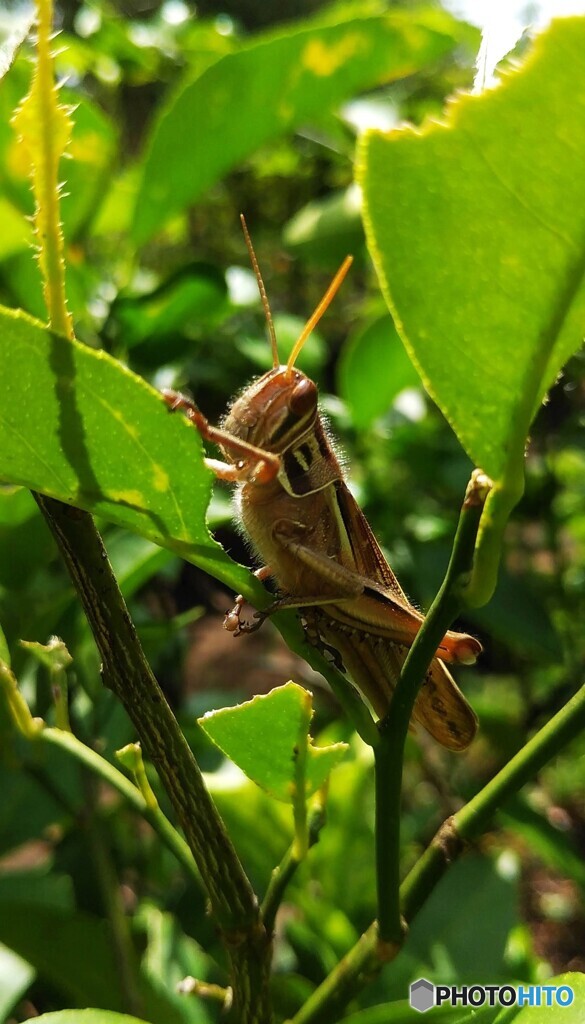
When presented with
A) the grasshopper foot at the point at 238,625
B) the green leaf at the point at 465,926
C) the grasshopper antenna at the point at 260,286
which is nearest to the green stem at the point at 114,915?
the grasshopper foot at the point at 238,625

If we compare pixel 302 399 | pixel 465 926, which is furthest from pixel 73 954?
pixel 302 399

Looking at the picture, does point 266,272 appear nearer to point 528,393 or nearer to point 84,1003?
point 84,1003

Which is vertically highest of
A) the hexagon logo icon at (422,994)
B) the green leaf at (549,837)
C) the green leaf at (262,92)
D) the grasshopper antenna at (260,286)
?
the green leaf at (262,92)

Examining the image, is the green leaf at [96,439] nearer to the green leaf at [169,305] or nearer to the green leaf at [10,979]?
the green leaf at [10,979]

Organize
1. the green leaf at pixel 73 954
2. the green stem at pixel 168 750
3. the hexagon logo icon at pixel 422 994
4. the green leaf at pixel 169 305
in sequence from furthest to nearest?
the green leaf at pixel 169 305 → the green leaf at pixel 73 954 → the hexagon logo icon at pixel 422 994 → the green stem at pixel 168 750

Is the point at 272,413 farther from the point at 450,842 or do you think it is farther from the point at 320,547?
the point at 450,842

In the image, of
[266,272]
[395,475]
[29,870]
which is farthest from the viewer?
[266,272]

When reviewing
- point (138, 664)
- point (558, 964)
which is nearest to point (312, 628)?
point (138, 664)
